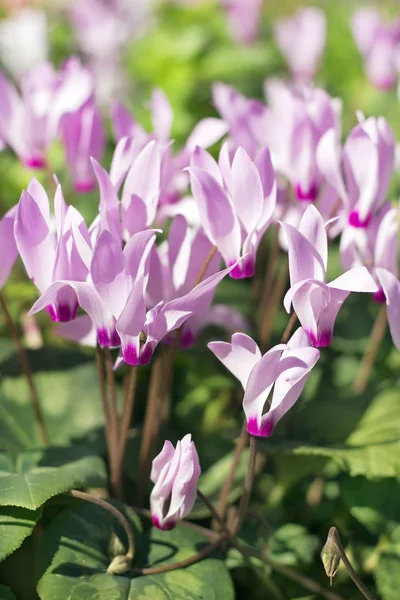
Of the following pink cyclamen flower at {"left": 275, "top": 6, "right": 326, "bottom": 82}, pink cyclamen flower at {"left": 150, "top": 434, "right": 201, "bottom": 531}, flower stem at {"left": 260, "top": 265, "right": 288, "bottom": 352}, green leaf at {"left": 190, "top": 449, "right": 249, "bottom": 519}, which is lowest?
green leaf at {"left": 190, "top": 449, "right": 249, "bottom": 519}

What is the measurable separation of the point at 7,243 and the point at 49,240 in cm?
12

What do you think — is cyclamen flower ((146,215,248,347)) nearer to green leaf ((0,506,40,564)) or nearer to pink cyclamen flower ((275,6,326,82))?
green leaf ((0,506,40,564))

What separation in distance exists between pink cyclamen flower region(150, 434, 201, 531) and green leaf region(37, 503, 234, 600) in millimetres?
86

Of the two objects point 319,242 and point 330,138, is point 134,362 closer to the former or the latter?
point 319,242

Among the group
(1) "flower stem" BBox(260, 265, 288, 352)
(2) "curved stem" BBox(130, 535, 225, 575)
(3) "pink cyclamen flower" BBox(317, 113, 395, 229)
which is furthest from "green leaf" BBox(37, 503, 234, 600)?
(3) "pink cyclamen flower" BBox(317, 113, 395, 229)

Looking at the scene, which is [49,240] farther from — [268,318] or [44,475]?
[268,318]

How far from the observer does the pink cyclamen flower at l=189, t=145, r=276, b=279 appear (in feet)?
3.36

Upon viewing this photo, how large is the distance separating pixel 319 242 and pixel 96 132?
0.60 m

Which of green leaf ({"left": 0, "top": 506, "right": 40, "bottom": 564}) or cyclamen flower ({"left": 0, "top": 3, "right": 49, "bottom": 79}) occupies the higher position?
cyclamen flower ({"left": 0, "top": 3, "right": 49, "bottom": 79})

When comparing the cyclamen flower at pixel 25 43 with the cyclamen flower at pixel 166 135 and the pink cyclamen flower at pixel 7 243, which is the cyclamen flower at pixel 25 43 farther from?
the pink cyclamen flower at pixel 7 243

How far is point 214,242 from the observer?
Result: 1078 millimetres

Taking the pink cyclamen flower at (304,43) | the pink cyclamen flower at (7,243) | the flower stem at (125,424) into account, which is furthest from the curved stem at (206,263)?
the pink cyclamen flower at (304,43)

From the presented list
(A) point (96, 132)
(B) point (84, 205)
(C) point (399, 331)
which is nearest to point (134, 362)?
(C) point (399, 331)

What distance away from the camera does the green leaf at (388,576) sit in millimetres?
1152
